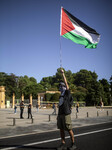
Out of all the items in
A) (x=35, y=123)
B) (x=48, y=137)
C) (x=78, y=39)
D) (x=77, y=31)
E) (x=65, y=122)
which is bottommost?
(x=35, y=123)

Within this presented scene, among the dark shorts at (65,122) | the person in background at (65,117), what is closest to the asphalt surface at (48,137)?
the person in background at (65,117)

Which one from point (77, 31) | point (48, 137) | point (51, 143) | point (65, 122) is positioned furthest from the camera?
point (77, 31)

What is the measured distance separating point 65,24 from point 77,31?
781mm

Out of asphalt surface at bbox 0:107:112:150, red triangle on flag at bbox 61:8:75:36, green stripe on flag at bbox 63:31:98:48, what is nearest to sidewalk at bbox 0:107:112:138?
asphalt surface at bbox 0:107:112:150

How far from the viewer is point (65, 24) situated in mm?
9570

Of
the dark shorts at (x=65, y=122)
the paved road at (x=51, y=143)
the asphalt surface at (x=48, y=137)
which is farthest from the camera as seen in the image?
the asphalt surface at (x=48, y=137)

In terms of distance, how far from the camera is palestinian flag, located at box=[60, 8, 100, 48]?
9.48 metres

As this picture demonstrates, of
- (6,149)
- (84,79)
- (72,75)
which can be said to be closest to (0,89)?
(6,149)

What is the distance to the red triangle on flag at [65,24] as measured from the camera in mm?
9426

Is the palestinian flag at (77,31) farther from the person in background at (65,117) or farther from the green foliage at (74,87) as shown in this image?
the green foliage at (74,87)

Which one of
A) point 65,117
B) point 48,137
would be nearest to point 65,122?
point 65,117

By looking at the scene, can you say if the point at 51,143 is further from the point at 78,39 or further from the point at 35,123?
the point at 35,123

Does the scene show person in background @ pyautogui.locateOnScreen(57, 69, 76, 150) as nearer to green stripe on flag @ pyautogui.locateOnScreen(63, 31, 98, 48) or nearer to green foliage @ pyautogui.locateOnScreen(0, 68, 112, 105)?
green stripe on flag @ pyautogui.locateOnScreen(63, 31, 98, 48)

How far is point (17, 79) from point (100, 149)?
86.4 metres
